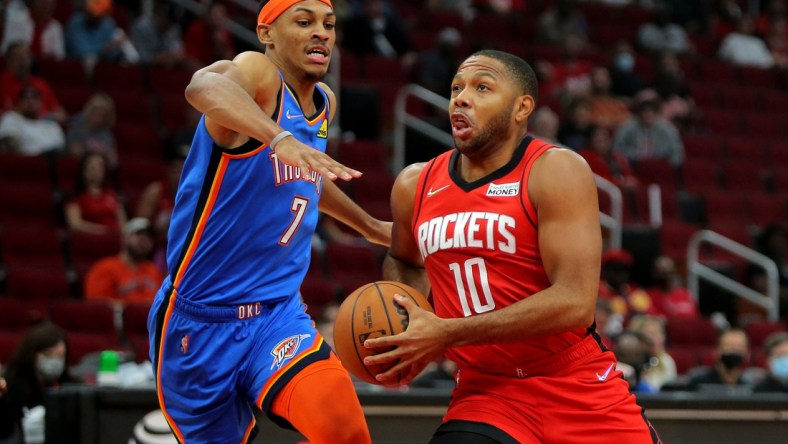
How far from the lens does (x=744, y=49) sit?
18703 millimetres

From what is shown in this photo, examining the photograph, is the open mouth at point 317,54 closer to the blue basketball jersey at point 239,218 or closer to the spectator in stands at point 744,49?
the blue basketball jersey at point 239,218

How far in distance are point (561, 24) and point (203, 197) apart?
1314 centimetres

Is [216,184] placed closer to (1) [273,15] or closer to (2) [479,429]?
(1) [273,15]

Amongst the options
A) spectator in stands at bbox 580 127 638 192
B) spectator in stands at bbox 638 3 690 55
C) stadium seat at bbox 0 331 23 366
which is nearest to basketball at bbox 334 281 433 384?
stadium seat at bbox 0 331 23 366

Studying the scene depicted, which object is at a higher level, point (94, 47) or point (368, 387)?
point (94, 47)

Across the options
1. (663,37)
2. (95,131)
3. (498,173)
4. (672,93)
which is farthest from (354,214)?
(663,37)

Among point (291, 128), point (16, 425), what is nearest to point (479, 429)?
point (291, 128)

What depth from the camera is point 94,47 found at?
1248 centimetres

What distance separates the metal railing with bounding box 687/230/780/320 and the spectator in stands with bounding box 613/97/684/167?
1484 mm

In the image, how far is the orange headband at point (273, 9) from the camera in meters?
4.64

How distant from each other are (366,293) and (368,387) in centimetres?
341

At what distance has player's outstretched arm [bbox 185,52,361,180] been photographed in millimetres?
3836

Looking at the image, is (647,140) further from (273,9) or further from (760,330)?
(273,9)

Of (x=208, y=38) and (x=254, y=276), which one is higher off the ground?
(x=208, y=38)
